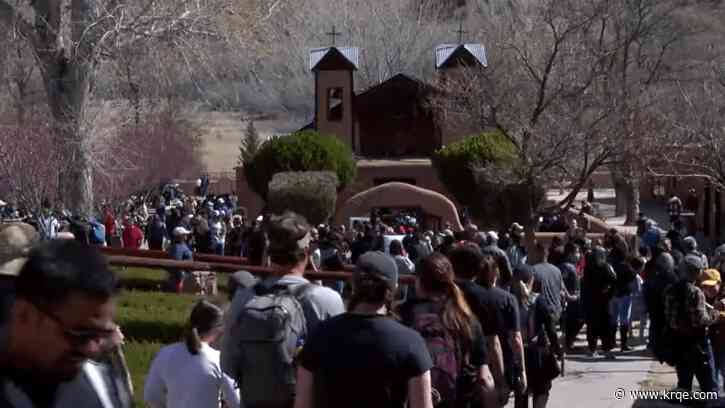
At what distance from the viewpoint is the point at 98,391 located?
3.20 m

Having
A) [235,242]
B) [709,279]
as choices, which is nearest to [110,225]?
[235,242]

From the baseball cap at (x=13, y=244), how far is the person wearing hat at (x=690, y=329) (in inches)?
279

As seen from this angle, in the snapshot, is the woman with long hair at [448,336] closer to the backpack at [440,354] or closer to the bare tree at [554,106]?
the backpack at [440,354]

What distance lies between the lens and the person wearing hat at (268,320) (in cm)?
598

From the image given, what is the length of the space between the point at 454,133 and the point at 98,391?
4440 cm

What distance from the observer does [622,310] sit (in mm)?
15758

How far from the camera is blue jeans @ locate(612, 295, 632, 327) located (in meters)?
15.6

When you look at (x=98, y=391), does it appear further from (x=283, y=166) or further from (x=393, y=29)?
(x=393, y=29)

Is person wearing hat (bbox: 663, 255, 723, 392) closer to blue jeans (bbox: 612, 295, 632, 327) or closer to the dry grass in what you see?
blue jeans (bbox: 612, 295, 632, 327)

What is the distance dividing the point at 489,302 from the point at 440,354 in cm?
123

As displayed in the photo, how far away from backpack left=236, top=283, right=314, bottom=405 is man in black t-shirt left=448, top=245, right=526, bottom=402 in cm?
169

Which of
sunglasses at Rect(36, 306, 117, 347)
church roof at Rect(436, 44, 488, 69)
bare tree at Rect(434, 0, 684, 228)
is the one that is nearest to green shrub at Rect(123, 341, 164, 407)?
sunglasses at Rect(36, 306, 117, 347)

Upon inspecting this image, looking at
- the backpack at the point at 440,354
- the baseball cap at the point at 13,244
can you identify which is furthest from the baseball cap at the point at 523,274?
the baseball cap at the point at 13,244

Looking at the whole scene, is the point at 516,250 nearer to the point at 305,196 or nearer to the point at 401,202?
the point at 401,202
